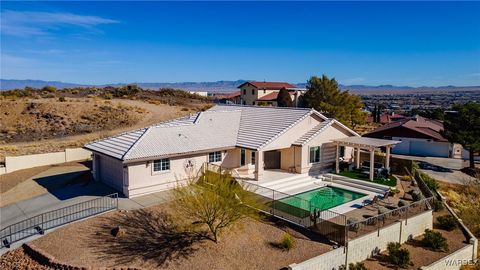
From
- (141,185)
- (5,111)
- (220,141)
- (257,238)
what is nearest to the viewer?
(257,238)

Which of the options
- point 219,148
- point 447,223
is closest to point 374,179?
point 447,223

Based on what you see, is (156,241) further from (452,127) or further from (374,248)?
(452,127)

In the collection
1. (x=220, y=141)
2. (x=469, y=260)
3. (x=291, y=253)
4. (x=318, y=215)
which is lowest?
(x=469, y=260)

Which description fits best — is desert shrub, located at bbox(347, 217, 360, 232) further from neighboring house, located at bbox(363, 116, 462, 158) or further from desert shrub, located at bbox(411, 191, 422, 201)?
neighboring house, located at bbox(363, 116, 462, 158)

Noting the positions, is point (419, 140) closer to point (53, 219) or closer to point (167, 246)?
point (167, 246)

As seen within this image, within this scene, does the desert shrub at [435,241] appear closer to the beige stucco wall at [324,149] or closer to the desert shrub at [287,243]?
the desert shrub at [287,243]

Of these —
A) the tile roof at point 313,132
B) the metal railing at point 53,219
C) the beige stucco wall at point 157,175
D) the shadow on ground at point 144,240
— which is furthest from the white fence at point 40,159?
the tile roof at point 313,132

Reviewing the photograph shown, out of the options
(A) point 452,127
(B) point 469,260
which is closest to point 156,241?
(B) point 469,260
